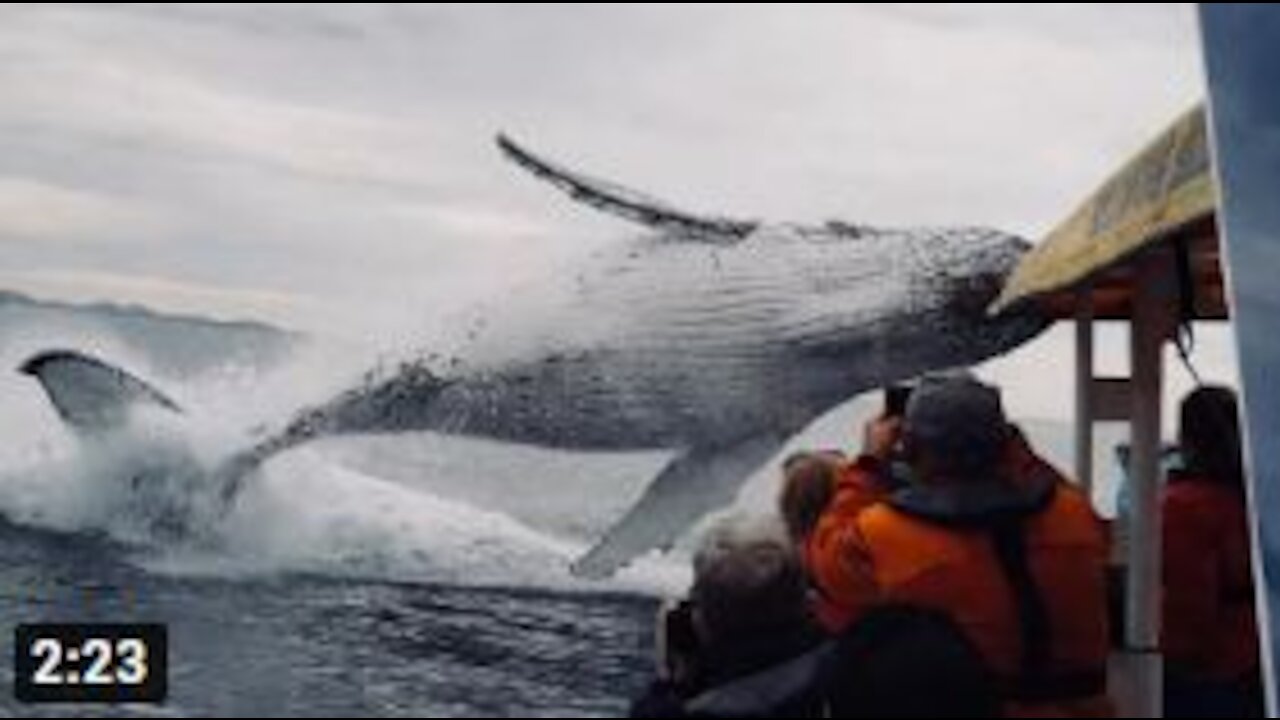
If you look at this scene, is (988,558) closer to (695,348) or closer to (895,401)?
(895,401)

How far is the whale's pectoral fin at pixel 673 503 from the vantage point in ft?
14.1

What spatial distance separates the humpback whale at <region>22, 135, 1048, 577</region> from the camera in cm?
464

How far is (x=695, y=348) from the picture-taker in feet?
16.8

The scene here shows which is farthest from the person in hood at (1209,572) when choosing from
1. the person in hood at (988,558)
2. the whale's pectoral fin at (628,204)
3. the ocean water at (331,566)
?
the whale's pectoral fin at (628,204)

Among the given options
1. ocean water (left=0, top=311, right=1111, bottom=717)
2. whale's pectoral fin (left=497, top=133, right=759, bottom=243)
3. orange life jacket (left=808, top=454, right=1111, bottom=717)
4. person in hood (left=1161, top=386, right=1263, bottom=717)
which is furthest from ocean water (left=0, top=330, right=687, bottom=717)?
person in hood (left=1161, top=386, right=1263, bottom=717)

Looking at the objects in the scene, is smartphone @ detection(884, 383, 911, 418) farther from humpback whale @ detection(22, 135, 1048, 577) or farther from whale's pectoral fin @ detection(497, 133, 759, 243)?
humpback whale @ detection(22, 135, 1048, 577)

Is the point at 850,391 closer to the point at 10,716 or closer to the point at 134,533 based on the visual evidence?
the point at 134,533

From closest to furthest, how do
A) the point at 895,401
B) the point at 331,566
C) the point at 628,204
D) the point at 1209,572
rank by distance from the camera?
the point at 895,401, the point at 1209,572, the point at 331,566, the point at 628,204

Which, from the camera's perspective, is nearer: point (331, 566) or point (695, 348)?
point (331, 566)

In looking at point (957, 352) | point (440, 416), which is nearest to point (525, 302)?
point (440, 416)
